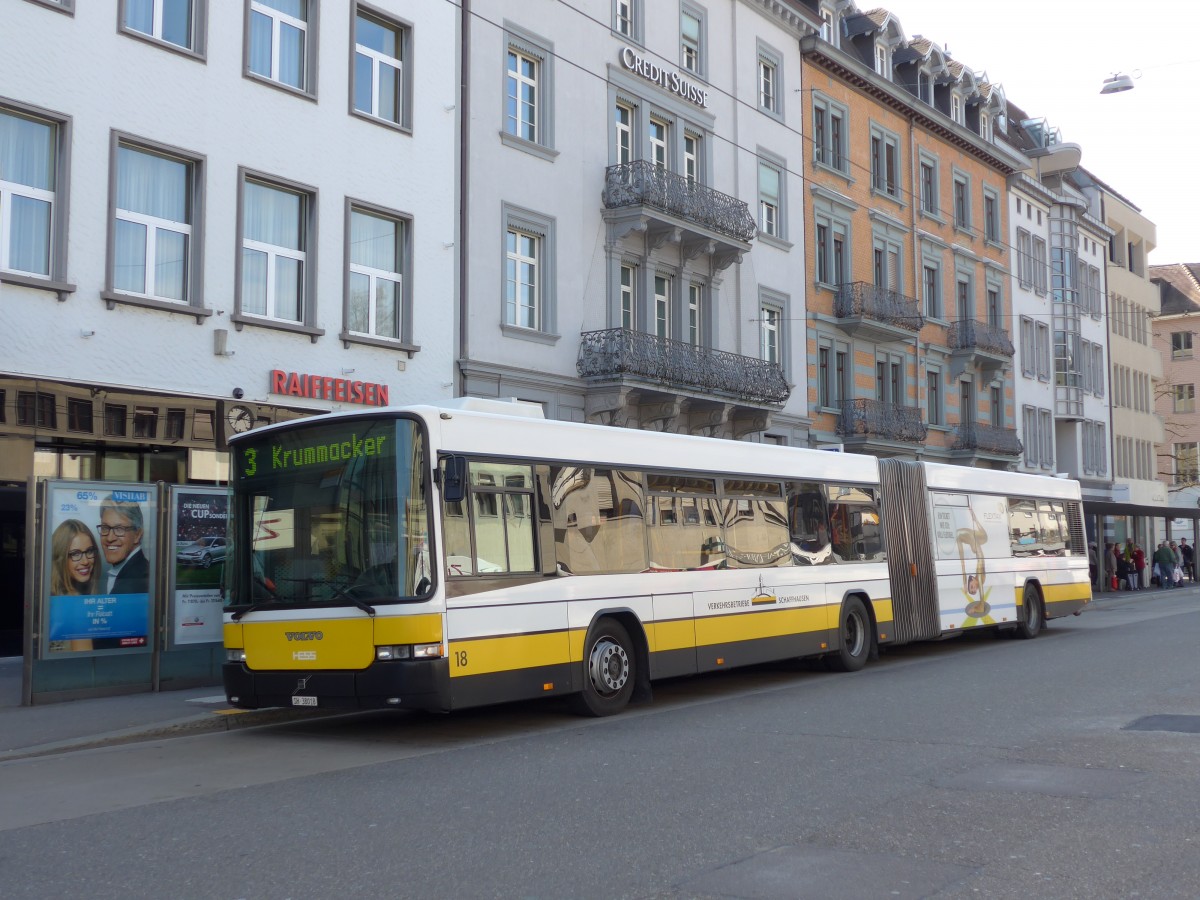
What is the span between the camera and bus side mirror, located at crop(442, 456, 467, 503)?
1105cm

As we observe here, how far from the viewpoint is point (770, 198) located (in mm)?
32844

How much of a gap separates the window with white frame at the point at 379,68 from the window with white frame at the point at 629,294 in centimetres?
681

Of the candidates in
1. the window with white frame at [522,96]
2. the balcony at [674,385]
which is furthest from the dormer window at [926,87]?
the window with white frame at [522,96]

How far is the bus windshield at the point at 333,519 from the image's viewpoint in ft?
36.2

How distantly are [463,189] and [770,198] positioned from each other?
11.8 metres

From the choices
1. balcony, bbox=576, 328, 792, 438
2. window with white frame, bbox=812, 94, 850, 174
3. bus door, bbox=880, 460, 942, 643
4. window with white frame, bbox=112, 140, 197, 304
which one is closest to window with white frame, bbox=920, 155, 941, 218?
window with white frame, bbox=812, 94, 850, 174

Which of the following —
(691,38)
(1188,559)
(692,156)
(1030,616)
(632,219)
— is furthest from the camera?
(1188,559)

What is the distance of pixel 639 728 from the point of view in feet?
39.1

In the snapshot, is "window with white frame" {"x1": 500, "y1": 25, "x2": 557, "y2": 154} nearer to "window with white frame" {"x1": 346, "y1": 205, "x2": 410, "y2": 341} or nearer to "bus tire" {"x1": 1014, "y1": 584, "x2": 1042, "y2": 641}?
"window with white frame" {"x1": 346, "y1": 205, "x2": 410, "y2": 341}

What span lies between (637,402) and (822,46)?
13.6m

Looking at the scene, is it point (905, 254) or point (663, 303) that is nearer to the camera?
point (663, 303)

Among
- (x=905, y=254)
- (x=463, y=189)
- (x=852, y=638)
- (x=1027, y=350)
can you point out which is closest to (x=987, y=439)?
(x=905, y=254)

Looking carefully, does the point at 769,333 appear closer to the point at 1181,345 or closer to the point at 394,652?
the point at 394,652

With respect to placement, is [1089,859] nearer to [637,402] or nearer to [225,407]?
[225,407]
